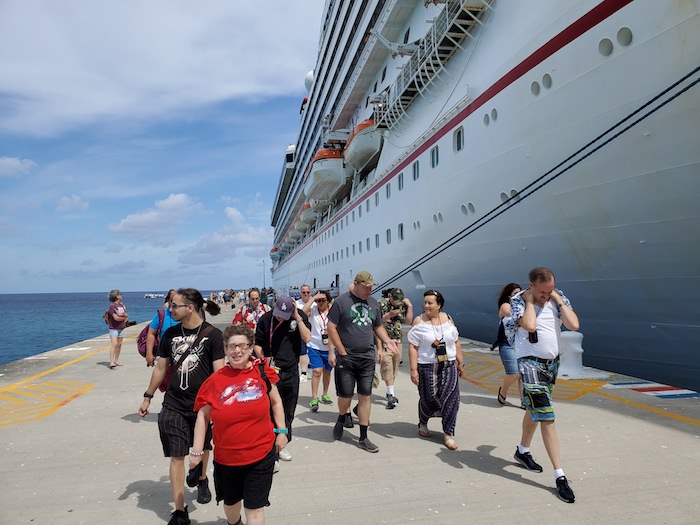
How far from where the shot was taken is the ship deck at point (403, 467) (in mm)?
3391

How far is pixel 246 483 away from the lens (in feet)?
9.01

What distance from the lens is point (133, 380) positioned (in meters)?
8.57

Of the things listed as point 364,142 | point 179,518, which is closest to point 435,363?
point 179,518

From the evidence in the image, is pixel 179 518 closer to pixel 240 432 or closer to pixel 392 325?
pixel 240 432

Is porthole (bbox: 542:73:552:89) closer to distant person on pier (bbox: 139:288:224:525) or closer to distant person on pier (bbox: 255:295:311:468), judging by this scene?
distant person on pier (bbox: 255:295:311:468)

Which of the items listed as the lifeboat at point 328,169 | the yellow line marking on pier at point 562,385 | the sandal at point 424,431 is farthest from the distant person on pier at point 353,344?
the lifeboat at point 328,169

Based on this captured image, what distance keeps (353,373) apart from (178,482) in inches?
87.5

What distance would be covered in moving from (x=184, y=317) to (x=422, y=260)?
967cm

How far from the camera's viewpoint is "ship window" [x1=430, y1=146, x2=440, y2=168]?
11.8 metres

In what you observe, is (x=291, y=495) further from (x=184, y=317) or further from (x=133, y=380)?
(x=133, y=380)

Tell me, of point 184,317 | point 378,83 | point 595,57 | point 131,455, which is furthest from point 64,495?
point 378,83

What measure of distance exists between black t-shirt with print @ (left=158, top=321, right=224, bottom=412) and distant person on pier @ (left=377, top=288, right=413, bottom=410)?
3.18 m

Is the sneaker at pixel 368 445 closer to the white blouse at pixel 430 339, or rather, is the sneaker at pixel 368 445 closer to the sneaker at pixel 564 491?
the white blouse at pixel 430 339

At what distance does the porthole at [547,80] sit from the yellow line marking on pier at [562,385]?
4.66 meters
